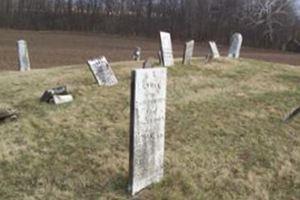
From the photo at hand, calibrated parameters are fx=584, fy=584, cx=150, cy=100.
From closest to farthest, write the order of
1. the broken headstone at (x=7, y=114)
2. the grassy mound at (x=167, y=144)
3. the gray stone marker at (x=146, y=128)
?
1. the gray stone marker at (x=146, y=128)
2. the grassy mound at (x=167, y=144)
3. the broken headstone at (x=7, y=114)

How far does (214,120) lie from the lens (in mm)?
10156

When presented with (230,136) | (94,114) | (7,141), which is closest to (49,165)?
(7,141)

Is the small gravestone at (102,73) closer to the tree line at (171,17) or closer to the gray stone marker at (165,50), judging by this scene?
the gray stone marker at (165,50)

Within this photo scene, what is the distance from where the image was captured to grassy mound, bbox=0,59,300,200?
7.56 m

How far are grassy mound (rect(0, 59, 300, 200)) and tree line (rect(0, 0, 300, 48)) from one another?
53877 millimetres

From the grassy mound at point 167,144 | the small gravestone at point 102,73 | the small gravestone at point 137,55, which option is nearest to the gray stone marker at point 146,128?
the grassy mound at point 167,144

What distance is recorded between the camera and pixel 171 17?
71375 millimetres

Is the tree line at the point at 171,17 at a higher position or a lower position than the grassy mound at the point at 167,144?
lower

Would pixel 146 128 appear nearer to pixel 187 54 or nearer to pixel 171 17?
pixel 187 54

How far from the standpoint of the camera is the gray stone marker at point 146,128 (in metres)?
7.19

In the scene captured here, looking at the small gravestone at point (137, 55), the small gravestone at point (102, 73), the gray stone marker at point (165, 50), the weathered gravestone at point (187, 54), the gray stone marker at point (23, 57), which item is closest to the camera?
the small gravestone at point (102, 73)

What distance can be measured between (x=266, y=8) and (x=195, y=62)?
55.3 metres

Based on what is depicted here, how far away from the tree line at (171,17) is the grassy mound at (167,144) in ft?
177

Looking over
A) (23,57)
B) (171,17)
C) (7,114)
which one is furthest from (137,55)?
(171,17)
